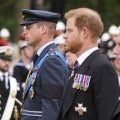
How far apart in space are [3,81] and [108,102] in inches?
194

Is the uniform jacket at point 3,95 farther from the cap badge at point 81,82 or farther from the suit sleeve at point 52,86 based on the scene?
the cap badge at point 81,82

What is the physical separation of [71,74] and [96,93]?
1.56 ft

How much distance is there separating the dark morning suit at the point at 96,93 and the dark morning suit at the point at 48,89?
78cm

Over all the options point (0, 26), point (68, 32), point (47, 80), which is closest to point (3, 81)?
point (47, 80)

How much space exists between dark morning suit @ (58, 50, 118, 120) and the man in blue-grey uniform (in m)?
0.80

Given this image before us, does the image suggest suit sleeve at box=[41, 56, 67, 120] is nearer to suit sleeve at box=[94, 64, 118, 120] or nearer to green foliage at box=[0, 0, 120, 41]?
suit sleeve at box=[94, 64, 118, 120]

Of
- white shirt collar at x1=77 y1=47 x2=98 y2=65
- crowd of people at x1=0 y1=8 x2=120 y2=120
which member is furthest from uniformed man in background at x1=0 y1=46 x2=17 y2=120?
white shirt collar at x1=77 y1=47 x2=98 y2=65

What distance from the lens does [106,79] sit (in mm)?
7375

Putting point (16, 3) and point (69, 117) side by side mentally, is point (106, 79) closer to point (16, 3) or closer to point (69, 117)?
point (69, 117)

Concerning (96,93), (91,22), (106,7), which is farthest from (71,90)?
(106,7)

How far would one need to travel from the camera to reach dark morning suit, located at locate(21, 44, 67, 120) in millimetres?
8430

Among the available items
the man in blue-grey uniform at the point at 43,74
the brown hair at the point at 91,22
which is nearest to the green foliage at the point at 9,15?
the man in blue-grey uniform at the point at 43,74

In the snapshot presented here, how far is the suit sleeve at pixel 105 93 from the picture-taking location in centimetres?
737

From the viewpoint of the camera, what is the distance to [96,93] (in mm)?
7410
